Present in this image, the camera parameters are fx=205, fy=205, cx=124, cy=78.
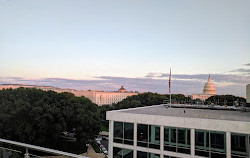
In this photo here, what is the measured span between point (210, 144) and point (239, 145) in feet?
6.68

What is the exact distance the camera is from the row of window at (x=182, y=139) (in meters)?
15.7

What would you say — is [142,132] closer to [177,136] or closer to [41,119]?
[177,136]

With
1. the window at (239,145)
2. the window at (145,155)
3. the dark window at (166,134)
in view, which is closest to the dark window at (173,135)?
the dark window at (166,134)

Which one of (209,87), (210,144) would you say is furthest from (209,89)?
(210,144)

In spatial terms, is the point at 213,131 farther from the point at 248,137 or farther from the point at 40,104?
the point at 40,104

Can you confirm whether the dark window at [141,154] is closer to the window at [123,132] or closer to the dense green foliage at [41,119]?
the window at [123,132]

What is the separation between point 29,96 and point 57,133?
453 inches

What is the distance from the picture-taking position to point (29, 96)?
4044 cm

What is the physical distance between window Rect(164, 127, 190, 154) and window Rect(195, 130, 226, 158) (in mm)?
804

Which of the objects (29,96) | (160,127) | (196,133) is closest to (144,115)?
(160,127)

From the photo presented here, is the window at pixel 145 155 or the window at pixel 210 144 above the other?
the window at pixel 210 144

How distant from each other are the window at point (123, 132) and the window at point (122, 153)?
78cm

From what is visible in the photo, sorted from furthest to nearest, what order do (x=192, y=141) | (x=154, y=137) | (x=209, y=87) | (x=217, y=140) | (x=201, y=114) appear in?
(x=209, y=87) → (x=201, y=114) → (x=154, y=137) → (x=192, y=141) → (x=217, y=140)

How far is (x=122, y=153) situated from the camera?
19.8m
